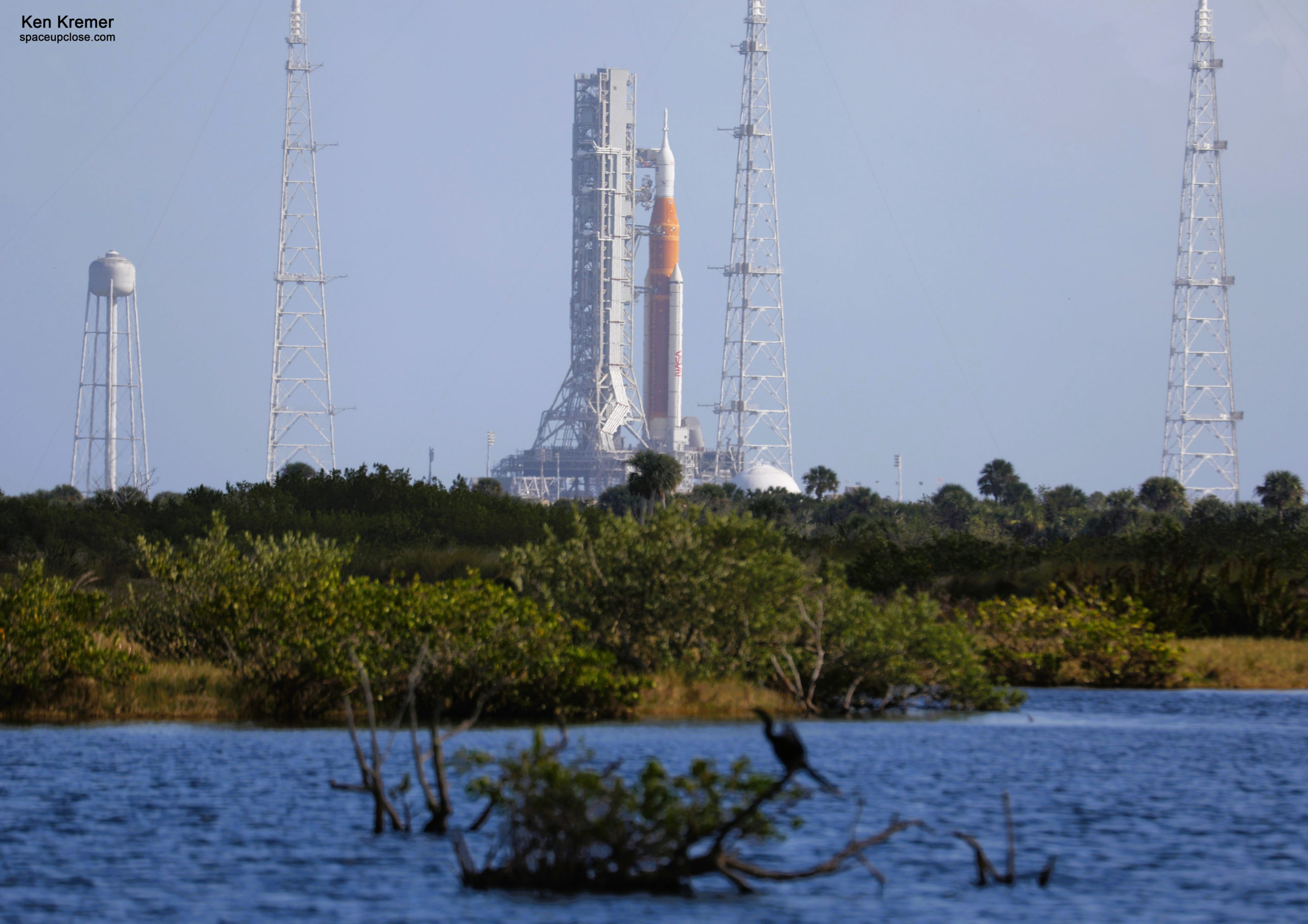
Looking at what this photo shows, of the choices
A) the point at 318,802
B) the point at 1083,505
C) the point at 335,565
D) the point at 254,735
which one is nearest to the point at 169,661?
the point at 335,565

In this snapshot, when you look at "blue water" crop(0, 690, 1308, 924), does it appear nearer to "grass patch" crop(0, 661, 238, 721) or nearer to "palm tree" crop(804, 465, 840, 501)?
"grass patch" crop(0, 661, 238, 721)

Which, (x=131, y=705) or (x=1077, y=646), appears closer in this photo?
(x=131, y=705)

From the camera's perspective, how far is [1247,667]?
34625 millimetres

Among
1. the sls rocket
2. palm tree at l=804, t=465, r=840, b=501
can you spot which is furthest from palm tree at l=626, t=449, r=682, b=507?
the sls rocket

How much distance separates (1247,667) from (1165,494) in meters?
81.6

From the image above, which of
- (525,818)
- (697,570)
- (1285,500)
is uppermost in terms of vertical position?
(1285,500)

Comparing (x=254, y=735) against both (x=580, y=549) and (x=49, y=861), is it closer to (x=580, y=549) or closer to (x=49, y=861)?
(x=580, y=549)

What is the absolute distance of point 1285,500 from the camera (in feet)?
352

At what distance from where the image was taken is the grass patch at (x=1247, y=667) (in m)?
33.9

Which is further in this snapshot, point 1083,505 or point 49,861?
point 1083,505

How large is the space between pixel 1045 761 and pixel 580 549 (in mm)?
9473

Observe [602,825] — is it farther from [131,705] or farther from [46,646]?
[131,705]

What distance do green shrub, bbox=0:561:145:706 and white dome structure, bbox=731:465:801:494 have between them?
134534 millimetres

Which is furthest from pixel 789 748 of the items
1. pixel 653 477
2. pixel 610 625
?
pixel 653 477
